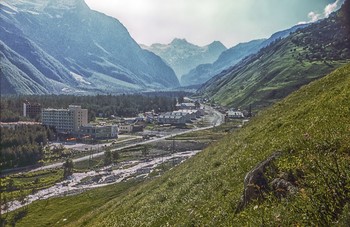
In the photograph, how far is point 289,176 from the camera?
55.2 feet

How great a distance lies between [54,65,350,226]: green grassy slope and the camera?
A: 1166 centimetres

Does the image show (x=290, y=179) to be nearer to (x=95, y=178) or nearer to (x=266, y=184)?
(x=266, y=184)

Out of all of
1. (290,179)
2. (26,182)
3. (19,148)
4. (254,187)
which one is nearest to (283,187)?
(290,179)

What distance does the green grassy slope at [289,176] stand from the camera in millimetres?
11656

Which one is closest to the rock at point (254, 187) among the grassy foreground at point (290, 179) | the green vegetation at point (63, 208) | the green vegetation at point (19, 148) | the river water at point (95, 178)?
the grassy foreground at point (290, 179)

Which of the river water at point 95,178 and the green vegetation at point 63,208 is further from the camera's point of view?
the river water at point 95,178

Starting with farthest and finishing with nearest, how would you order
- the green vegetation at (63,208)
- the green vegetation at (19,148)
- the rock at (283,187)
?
the green vegetation at (19,148) → the green vegetation at (63,208) → the rock at (283,187)

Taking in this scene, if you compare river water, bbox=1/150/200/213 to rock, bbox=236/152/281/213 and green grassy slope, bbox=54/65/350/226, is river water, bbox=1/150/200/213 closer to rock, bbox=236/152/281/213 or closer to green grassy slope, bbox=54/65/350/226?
green grassy slope, bbox=54/65/350/226

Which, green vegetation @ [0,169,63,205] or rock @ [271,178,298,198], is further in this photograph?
green vegetation @ [0,169,63,205]

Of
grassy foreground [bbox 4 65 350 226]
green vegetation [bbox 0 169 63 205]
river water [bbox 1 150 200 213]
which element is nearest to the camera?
grassy foreground [bbox 4 65 350 226]

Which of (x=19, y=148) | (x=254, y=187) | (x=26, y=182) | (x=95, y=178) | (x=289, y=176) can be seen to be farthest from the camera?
(x=19, y=148)

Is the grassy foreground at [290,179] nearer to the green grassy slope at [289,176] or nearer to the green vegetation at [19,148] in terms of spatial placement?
the green grassy slope at [289,176]

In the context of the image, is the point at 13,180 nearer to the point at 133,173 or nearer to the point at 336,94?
the point at 133,173

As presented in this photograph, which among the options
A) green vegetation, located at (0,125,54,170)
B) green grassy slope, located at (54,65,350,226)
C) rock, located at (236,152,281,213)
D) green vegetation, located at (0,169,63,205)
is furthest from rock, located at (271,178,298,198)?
green vegetation, located at (0,125,54,170)
